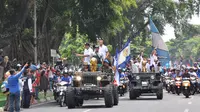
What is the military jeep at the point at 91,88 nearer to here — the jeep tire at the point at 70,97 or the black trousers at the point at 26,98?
the jeep tire at the point at 70,97

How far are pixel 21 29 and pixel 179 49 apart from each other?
11655cm

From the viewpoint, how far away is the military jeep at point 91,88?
2198cm

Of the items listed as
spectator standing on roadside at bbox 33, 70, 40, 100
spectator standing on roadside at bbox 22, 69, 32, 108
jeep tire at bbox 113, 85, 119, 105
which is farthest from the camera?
spectator standing on roadside at bbox 33, 70, 40, 100

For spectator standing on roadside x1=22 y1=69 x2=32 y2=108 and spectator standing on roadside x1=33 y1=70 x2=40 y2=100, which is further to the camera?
spectator standing on roadside x1=33 y1=70 x2=40 y2=100

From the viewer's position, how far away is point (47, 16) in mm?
37031

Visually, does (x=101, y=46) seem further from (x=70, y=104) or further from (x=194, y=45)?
(x=194, y=45)

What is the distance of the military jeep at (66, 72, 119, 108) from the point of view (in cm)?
2198

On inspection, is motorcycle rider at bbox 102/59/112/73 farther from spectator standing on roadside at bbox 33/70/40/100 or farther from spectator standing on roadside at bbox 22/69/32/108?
spectator standing on roadside at bbox 33/70/40/100

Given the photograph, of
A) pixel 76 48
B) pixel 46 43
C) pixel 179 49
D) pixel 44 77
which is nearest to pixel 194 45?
pixel 179 49

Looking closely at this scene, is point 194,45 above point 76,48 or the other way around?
above

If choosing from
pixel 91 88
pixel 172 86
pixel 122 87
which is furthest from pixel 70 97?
pixel 172 86

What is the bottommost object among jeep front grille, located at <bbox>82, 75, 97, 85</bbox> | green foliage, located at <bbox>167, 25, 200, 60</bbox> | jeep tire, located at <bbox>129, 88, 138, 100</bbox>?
jeep tire, located at <bbox>129, 88, 138, 100</bbox>

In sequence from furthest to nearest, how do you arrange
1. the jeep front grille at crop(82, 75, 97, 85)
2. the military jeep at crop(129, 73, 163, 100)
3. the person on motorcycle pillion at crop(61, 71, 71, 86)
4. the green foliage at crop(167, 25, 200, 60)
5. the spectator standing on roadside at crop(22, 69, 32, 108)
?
the green foliage at crop(167, 25, 200, 60), the military jeep at crop(129, 73, 163, 100), the person on motorcycle pillion at crop(61, 71, 71, 86), the spectator standing on roadside at crop(22, 69, 32, 108), the jeep front grille at crop(82, 75, 97, 85)

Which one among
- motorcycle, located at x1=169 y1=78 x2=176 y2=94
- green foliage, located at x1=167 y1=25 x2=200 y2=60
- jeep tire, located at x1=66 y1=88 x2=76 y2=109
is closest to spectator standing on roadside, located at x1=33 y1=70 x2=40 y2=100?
jeep tire, located at x1=66 y1=88 x2=76 y2=109
